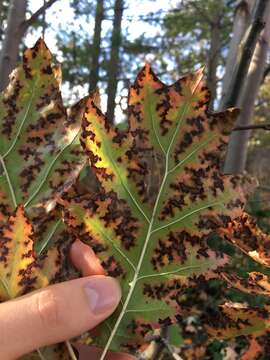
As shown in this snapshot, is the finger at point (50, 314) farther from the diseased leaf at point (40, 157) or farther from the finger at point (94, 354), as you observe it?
the finger at point (94, 354)

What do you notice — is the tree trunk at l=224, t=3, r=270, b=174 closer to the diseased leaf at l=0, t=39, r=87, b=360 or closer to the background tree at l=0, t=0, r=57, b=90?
the diseased leaf at l=0, t=39, r=87, b=360

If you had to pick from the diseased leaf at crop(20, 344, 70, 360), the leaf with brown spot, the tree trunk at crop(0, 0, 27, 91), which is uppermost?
the tree trunk at crop(0, 0, 27, 91)

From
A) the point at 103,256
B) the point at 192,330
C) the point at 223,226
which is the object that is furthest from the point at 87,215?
the point at 192,330

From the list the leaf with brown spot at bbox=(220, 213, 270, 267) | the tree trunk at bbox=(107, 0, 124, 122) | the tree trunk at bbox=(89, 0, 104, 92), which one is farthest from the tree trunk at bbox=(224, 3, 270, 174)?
the tree trunk at bbox=(89, 0, 104, 92)

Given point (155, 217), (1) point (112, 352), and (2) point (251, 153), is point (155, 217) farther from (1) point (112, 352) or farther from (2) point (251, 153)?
(2) point (251, 153)

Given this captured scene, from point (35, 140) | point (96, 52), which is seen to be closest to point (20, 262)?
point (35, 140)

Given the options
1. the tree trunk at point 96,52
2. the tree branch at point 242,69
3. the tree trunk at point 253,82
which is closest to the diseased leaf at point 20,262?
the tree branch at point 242,69

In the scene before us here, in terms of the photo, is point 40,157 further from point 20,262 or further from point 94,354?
point 94,354
